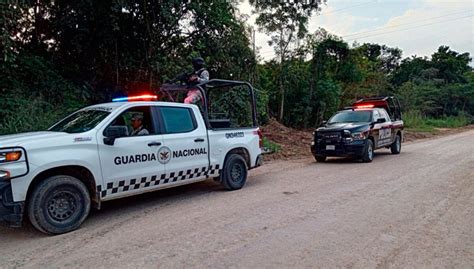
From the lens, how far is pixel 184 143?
6164mm

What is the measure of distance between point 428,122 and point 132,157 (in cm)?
3350

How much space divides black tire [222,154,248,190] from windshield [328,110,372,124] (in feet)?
17.8

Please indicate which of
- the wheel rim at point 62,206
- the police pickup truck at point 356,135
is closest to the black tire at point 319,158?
the police pickup truck at point 356,135

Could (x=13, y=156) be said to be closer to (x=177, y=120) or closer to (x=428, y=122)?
(x=177, y=120)

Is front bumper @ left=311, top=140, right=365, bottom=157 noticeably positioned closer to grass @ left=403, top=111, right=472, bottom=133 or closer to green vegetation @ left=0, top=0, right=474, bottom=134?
green vegetation @ left=0, top=0, right=474, bottom=134

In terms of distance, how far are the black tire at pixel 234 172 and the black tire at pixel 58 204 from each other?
9.21ft

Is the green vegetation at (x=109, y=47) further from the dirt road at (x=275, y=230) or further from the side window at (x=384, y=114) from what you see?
the side window at (x=384, y=114)

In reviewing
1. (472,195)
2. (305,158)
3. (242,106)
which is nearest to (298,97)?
(242,106)

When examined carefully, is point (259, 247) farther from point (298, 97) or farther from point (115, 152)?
point (298, 97)

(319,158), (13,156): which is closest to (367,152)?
(319,158)

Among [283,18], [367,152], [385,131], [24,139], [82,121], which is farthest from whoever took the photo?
[283,18]

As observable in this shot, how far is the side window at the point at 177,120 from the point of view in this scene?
609cm

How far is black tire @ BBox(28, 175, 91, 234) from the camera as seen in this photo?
4.41m

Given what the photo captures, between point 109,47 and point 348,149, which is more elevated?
point 109,47
